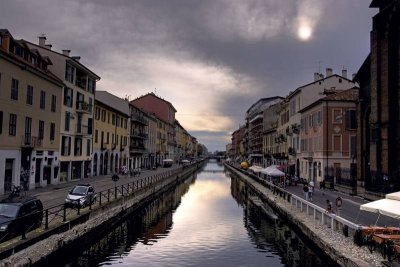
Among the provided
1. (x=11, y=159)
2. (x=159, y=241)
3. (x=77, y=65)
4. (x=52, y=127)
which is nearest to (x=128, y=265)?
(x=159, y=241)

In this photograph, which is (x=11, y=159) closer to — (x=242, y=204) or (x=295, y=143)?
(x=242, y=204)

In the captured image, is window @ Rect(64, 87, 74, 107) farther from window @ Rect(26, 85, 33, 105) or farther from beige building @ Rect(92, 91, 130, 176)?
beige building @ Rect(92, 91, 130, 176)

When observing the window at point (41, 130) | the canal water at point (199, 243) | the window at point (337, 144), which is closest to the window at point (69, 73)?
the window at point (41, 130)

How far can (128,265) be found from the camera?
58.1ft

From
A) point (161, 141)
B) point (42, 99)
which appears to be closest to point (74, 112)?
point (42, 99)

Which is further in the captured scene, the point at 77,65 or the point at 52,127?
the point at 77,65

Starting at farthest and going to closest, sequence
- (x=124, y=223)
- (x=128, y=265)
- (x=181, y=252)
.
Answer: (x=124, y=223), (x=181, y=252), (x=128, y=265)

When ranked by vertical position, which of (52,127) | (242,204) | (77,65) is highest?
(77,65)

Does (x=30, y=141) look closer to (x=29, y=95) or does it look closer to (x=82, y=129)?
(x=29, y=95)

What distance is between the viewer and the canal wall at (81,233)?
14.6 metres

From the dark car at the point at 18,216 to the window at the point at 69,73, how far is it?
1080 inches

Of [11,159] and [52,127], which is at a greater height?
[52,127]

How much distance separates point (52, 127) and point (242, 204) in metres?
→ 21.8

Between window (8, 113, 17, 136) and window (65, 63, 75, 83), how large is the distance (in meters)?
12.2
